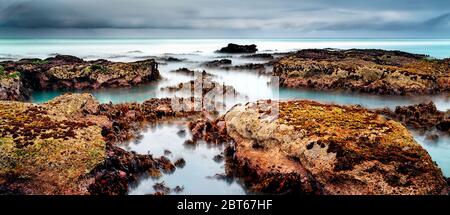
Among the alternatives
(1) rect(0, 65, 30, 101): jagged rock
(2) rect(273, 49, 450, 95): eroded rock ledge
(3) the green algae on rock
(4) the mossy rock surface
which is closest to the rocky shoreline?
(3) the green algae on rock

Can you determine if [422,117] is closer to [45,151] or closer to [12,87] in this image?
[45,151]

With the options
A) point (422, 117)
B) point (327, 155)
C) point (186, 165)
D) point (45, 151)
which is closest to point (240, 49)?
point (422, 117)

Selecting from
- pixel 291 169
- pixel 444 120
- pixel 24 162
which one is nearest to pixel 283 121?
pixel 291 169

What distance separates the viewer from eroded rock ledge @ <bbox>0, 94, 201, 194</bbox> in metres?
19.7

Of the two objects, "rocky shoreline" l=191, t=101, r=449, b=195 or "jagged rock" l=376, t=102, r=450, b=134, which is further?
"jagged rock" l=376, t=102, r=450, b=134

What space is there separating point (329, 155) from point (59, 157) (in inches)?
554

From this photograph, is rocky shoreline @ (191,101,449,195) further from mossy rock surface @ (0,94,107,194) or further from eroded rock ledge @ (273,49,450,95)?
eroded rock ledge @ (273,49,450,95)

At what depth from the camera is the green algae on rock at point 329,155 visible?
63.2ft

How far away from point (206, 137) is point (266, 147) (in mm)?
7354

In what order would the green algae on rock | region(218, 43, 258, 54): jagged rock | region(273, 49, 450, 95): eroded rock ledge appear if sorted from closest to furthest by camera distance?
the green algae on rock < region(273, 49, 450, 95): eroded rock ledge < region(218, 43, 258, 54): jagged rock

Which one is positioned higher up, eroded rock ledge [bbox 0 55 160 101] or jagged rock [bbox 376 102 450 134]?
eroded rock ledge [bbox 0 55 160 101]

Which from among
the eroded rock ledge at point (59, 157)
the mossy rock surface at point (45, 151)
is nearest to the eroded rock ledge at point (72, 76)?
the eroded rock ledge at point (59, 157)

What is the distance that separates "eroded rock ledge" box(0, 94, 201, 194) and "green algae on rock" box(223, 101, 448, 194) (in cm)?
586
